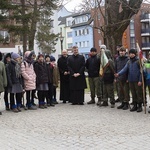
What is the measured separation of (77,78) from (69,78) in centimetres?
46

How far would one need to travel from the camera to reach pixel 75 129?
8109mm

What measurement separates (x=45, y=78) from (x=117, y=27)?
755 centimetres

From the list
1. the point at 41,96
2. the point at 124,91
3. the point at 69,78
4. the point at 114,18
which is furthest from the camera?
the point at 114,18

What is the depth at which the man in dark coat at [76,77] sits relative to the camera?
12.3 metres

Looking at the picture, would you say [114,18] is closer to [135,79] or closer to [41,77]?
[41,77]

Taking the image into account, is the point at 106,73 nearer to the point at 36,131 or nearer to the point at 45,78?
the point at 45,78

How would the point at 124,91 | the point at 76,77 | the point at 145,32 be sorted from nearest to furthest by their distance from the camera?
the point at 124,91 → the point at 76,77 → the point at 145,32

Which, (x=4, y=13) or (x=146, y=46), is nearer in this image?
(x=4, y=13)

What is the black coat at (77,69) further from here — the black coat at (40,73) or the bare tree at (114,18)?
the bare tree at (114,18)

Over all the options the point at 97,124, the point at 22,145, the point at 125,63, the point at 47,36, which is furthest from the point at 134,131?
the point at 47,36

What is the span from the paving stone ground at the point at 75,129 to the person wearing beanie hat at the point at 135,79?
472 millimetres

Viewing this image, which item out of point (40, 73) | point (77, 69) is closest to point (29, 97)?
point (40, 73)

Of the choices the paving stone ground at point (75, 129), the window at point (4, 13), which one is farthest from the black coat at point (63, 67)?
the window at point (4, 13)

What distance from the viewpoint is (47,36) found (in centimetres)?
4422
